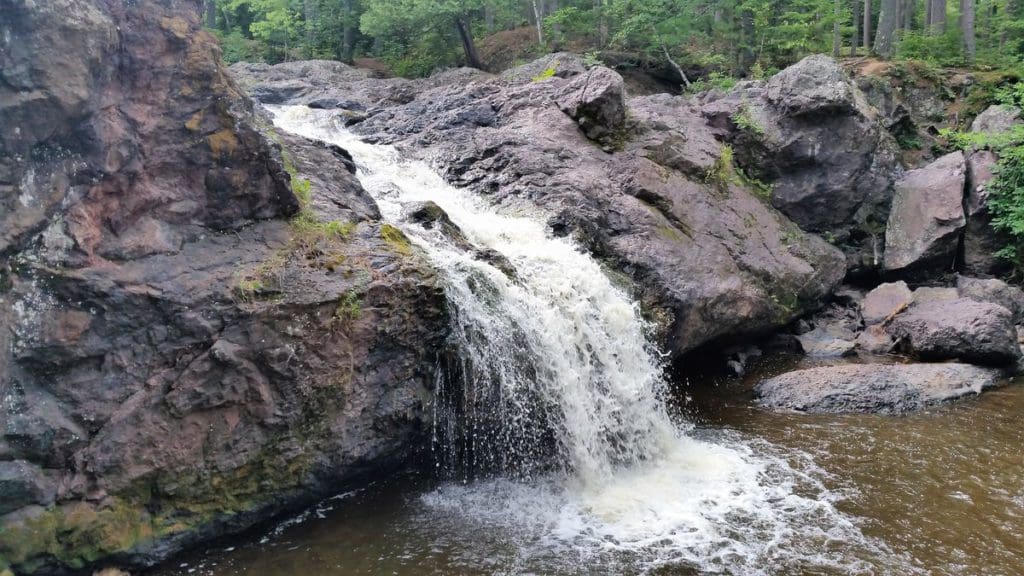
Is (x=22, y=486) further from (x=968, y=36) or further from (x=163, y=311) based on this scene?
(x=968, y=36)

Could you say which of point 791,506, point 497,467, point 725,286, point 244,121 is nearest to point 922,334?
point 725,286

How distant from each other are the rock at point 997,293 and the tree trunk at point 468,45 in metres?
16.9

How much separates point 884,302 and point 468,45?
55.0ft

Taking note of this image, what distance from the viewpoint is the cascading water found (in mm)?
5887

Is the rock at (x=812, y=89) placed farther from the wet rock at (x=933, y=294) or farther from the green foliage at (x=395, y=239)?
the green foliage at (x=395, y=239)

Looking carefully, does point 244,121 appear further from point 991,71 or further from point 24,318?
point 991,71

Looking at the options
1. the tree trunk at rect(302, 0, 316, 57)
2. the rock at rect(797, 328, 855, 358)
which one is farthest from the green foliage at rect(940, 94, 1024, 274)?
the tree trunk at rect(302, 0, 316, 57)

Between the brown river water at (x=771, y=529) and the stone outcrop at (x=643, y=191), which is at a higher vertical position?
the stone outcrop at (x=643, y=191)

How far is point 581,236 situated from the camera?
31.3 ft

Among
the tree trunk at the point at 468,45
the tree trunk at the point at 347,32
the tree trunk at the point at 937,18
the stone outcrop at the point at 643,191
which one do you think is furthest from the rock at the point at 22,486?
the tree trunk at the point at 347,32

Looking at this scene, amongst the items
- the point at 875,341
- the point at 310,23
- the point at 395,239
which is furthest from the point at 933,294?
the point at 310,23

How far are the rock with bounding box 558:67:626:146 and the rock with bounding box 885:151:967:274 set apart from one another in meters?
6.16

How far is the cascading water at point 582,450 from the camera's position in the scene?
19.3 feet

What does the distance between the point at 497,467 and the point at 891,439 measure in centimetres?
471
